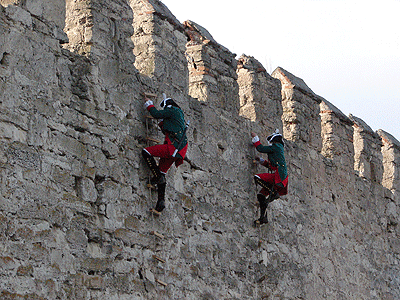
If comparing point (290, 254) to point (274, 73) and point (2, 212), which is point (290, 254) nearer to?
point (274, 73)

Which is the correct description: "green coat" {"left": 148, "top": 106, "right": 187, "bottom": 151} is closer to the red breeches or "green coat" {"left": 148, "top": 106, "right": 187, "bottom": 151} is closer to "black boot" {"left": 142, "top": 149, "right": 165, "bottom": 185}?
the red breeches

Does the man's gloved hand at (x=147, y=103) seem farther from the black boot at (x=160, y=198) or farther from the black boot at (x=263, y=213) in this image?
the black boot at (x=263, y=213)

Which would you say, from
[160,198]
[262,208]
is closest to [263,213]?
[262,208]

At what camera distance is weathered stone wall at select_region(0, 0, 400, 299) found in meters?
6.77

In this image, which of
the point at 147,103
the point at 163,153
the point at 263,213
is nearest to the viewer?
the point at 163,153

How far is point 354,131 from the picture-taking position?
12.0 meters

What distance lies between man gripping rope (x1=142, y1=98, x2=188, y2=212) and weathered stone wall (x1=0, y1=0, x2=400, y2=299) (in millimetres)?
101

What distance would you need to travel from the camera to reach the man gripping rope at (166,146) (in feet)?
26.1

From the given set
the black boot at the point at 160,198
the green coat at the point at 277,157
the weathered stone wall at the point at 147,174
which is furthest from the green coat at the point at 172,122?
the green coat at the point at 277,157

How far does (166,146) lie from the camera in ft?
26.1

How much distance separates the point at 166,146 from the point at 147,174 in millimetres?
296

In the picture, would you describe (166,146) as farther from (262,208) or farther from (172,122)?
(262,208)

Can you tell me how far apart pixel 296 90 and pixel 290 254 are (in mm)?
2020

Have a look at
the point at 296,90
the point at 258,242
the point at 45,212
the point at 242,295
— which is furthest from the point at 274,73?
the point at 45,212
